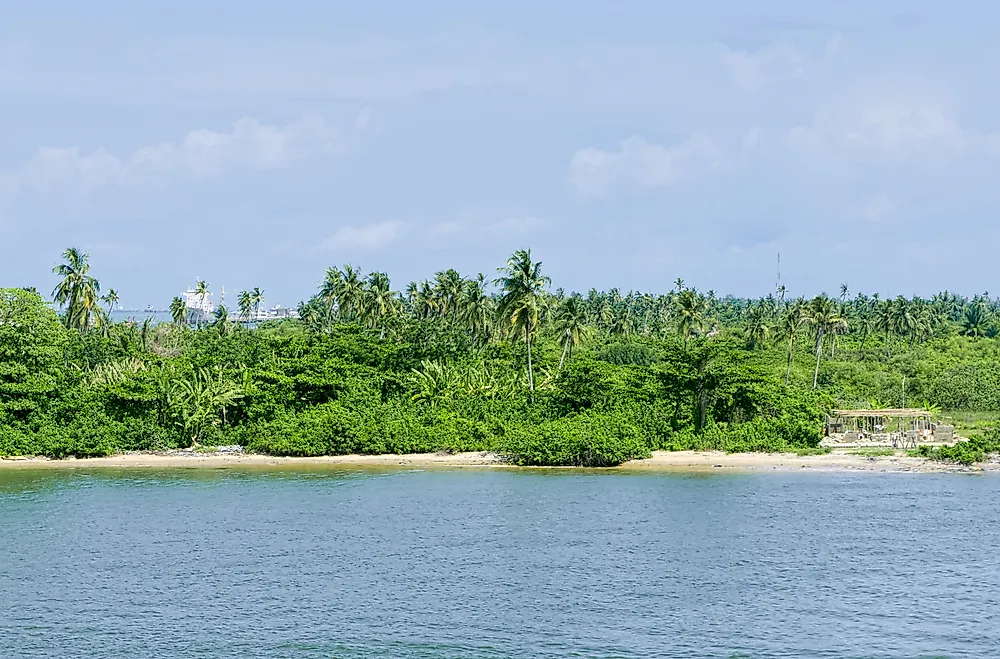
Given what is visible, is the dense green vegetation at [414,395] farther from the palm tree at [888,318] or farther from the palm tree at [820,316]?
the palm tree at [888,318]

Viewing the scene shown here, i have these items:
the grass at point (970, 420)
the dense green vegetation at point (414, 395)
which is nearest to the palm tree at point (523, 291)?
the dense green vegetation at point (414, 395)

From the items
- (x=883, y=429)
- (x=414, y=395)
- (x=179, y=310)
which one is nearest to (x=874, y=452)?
(x=883, y=429)

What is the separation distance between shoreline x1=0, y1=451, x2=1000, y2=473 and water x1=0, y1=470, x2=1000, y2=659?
221 cm

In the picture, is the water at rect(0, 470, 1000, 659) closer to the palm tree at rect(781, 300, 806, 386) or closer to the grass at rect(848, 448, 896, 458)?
the grass at rect(848, 448, 896, 458)

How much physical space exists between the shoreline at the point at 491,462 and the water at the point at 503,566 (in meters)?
2.21

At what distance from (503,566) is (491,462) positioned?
845 inches

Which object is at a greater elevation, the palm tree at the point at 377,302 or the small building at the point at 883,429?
the palm tree at the point at 377,302

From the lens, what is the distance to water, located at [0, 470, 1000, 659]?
1171 inches

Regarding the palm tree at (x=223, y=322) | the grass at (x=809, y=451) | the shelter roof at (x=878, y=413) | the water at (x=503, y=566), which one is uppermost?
the palm tree at (x=223, y=322)

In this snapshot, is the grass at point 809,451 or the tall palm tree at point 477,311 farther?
the tall palm tree at point 477,311

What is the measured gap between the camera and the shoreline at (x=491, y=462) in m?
55.8

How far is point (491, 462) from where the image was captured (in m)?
59.0

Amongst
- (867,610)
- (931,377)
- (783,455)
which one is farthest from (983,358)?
(867,610)

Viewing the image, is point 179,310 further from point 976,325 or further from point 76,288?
point 976,325
